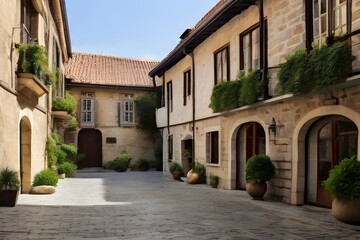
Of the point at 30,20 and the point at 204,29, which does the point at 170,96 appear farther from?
the point at 30,20

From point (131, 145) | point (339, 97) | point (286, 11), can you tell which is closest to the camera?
point (339, 97)

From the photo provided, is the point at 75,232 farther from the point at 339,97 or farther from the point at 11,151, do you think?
the point at 339,97

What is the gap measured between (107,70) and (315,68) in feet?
66.8

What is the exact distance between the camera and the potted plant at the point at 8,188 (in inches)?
313

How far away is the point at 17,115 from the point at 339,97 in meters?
7.19

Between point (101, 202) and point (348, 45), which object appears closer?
point (348, 45)

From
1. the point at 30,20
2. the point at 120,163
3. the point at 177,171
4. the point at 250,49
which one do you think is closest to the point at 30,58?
the point at 30,20

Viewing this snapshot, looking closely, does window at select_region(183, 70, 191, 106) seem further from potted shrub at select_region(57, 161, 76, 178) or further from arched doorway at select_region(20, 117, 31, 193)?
arched doorway at select_region(20, 117, 31, 193)

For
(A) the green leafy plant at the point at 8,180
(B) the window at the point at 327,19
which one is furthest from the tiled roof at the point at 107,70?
(B) the window at the point at 327,19

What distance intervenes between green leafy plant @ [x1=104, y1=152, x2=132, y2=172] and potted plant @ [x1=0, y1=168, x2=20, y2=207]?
49.7ft

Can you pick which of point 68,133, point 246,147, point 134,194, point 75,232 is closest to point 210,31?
point 246,147

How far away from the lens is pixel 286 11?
9.60 meters

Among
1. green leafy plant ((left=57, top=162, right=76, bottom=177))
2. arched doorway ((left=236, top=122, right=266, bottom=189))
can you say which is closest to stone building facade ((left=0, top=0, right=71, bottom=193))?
green leafy plant ((left=57, top=162, right=76, bottom=177))

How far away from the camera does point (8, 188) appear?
8.08 m
